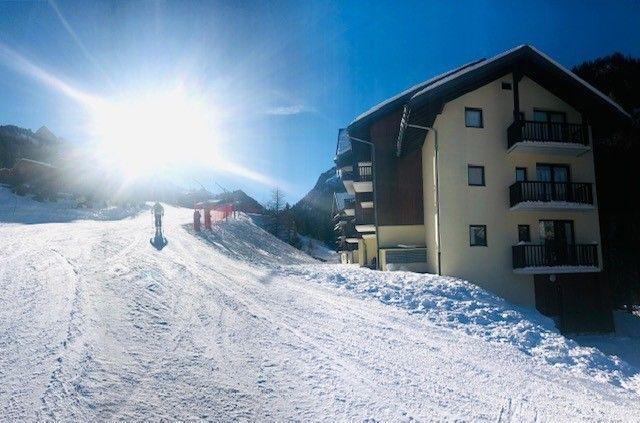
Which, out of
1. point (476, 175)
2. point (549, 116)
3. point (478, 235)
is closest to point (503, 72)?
point (549, 116)

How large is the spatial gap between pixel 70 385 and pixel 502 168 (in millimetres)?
19053

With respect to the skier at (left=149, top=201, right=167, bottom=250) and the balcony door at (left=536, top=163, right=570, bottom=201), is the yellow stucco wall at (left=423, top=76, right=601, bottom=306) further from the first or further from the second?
the skier at (left=149, top=201, right=167, bottom=250)

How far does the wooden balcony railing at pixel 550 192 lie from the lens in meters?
18.5

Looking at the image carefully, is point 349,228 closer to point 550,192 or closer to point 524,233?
point 524,233

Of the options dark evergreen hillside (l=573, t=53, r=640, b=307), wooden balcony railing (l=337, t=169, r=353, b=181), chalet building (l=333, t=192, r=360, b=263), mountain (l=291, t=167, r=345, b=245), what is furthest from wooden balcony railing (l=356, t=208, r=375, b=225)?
mountain (l=291, t=167, r=345, b=245)

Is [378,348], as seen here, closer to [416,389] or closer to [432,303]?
[416,389]

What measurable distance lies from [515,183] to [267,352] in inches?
610

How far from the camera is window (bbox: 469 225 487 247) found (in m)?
18.5

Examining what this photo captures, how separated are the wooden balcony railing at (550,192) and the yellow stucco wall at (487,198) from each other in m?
0.70

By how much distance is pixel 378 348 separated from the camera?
8641 millimetres

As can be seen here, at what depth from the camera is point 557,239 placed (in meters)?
19.9

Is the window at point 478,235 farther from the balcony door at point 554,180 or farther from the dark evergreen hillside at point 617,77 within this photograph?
the dark evergreen hillside at point 617,77

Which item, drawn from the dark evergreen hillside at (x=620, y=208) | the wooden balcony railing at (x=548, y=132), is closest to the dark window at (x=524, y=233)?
the wooden balcony railing at (x=548, y=132)

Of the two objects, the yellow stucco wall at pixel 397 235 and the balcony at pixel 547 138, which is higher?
the balcony at pixel 547 138
